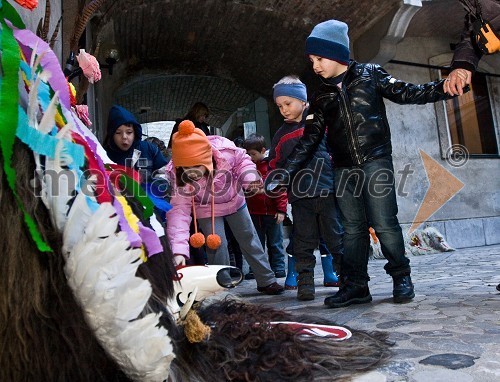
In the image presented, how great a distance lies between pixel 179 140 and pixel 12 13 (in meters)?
1.79

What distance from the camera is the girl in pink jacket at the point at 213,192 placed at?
277 cm

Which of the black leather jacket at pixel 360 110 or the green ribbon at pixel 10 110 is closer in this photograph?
the green ribbon at pixel 10 110

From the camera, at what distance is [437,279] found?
3789 millimetres

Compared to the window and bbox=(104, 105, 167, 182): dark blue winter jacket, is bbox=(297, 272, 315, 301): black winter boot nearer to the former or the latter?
bbox=(104, 105, 167, 182): dark blue winter jacket

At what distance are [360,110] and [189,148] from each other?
97 centimetres

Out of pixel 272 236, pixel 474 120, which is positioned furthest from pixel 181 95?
pixel 272 236

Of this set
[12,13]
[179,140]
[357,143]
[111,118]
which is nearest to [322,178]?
[357,143]

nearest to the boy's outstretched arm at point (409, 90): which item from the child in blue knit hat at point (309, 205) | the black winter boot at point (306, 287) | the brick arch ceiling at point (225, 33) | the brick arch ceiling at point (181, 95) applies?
the child in blue knit hat at point (309, 205)

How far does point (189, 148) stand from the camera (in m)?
2.76

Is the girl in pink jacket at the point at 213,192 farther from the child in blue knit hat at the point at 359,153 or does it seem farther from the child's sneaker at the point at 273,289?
the child in blue knit hat at the point at 359,153

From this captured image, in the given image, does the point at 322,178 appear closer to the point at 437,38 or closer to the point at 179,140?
the point at 179,140

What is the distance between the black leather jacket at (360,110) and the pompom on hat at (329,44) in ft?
0.36
